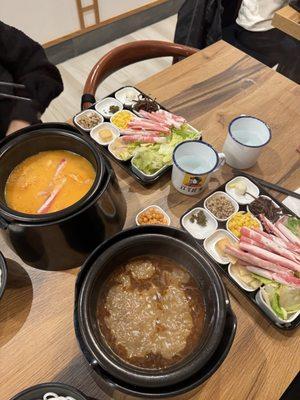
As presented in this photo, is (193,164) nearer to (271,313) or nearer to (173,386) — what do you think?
(271,313)

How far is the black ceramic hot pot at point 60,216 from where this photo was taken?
1.00m

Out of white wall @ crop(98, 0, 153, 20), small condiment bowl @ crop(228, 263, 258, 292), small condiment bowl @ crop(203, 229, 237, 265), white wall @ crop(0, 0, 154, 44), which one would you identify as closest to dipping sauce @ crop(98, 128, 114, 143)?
small condiment bowl @ crop(203, 229, 237, 265)

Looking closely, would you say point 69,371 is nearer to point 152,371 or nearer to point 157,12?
point 152,371

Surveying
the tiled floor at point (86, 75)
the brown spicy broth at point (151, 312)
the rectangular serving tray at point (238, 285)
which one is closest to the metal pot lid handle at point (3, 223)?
the brown spicy broth at point (151, 312)

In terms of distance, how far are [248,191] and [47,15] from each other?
3.01 m

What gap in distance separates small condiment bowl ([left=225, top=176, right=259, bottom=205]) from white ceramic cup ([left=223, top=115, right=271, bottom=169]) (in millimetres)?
92

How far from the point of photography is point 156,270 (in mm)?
1002

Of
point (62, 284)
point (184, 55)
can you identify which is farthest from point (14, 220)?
point (184, 55)

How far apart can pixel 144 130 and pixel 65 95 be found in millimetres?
2244

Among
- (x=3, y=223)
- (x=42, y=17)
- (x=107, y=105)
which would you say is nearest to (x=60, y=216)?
(x=3, y=223)

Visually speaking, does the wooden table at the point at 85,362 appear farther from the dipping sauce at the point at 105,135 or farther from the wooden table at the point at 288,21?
the wooden table at the point at 288,21

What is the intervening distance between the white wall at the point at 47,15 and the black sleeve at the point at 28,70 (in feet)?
5.60

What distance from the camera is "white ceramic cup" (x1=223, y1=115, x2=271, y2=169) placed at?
1.45m

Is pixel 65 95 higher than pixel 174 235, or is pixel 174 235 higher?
pixel 174 235
